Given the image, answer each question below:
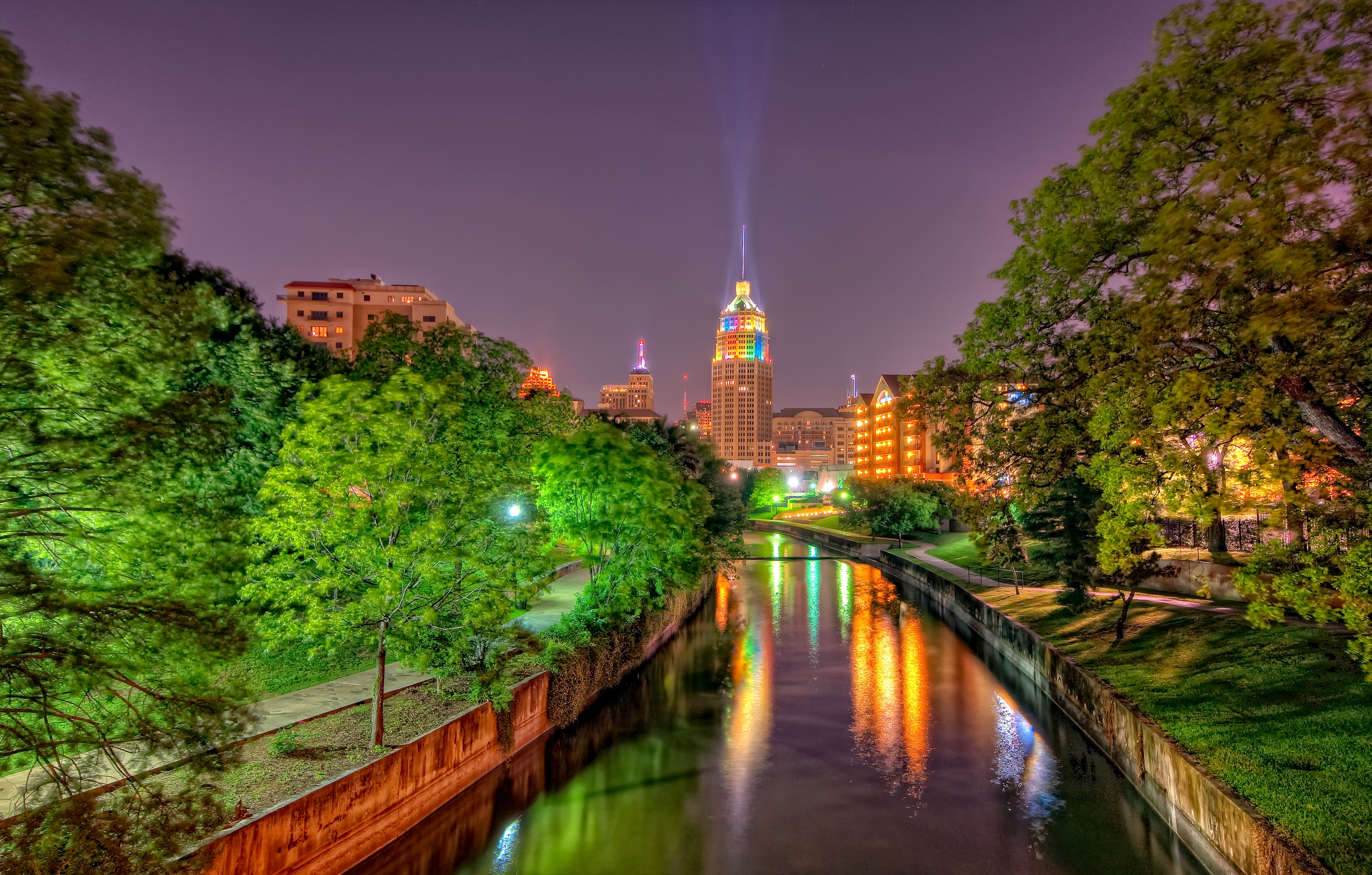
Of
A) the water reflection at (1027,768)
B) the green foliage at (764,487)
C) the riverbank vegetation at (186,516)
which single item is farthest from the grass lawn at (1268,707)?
the green foliage at (764,487)

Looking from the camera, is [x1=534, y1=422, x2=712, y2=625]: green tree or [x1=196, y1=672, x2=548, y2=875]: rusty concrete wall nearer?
[x1=196, y1=672, x2=548, y2=875]: rusty concrete wall

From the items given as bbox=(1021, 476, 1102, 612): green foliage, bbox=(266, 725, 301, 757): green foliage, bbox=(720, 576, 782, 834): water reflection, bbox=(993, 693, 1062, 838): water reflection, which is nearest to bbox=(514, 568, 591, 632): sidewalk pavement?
bbox=(720, 576, 782, 834): water reflection

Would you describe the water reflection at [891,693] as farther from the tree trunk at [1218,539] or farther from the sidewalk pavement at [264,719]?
the sidewalk pavement at [264,719]

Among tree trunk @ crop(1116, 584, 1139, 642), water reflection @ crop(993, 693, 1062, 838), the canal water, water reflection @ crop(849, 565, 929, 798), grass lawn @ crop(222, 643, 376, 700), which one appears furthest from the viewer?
tree trunk @ crop(1116, 584, 1139, 642)

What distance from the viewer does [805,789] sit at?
60.3ft

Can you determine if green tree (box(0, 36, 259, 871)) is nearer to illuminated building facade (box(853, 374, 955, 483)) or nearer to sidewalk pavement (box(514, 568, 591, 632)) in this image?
sidewalk pavement (box(514, 568, 591, 632))

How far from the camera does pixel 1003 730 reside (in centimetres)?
2298

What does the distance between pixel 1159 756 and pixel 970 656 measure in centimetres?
1705

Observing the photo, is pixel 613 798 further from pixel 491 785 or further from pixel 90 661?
pixel 90 661

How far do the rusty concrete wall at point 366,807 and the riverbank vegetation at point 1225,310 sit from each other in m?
15.1

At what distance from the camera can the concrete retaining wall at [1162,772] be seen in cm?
1157

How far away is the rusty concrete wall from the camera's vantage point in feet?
35.7

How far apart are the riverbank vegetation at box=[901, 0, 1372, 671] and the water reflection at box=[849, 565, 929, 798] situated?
9.22m

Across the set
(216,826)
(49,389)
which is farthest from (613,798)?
(49,389)
